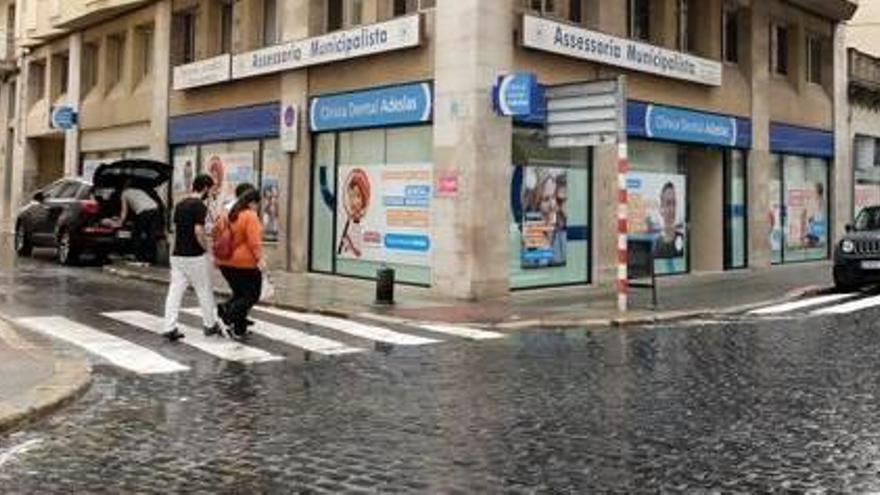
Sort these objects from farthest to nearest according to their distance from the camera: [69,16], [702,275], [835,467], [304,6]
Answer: [69,16], [702,275], [304,6], [835,467]

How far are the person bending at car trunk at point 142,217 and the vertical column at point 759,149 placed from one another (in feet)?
41.7

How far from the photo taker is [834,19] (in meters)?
28.5

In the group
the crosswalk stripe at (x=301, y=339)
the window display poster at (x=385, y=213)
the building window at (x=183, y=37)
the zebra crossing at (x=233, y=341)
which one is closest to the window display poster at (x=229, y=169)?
the building window at (x=183, y=37)

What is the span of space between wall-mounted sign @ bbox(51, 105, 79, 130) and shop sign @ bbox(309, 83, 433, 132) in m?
12.3

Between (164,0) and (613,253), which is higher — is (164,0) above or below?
above

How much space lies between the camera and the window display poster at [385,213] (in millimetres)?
18562

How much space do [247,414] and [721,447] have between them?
10.9ft

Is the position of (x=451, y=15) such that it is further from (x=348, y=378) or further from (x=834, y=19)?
(x=834, y=19)

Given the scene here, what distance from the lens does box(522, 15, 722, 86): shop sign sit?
59.4 feet

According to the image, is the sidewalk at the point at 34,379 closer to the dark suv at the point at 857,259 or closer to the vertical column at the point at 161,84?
the dark suv at the point at 857,259

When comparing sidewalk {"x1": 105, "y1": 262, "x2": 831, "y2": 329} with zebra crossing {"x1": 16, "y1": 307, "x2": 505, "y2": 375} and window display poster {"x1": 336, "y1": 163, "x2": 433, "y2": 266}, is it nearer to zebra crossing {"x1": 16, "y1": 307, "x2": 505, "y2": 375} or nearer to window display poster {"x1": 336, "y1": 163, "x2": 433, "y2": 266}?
window display poster {"x1": 336, "y1": 163, "x2": 433, "y2": 266}

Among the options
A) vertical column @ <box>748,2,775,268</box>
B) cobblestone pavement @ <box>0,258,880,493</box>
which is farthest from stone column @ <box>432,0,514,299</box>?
vertical column @ <box>748,2,775,268</box>

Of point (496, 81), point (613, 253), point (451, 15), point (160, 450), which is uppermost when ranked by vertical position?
point (451, 15)

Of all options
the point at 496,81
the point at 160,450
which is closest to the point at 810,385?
the point at 160,450
